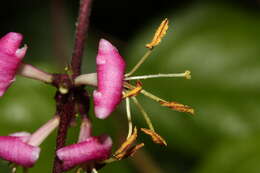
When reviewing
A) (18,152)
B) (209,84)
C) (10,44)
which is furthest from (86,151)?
(209,84)

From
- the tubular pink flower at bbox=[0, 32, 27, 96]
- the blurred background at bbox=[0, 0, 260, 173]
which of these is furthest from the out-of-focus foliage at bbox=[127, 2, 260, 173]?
the tubular pink flower at bbox=[0, 32, 27, 96]

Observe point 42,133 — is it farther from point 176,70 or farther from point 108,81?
point 176,70

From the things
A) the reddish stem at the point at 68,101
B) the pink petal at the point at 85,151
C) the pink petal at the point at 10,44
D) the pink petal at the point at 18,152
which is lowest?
the pink petal at the point at 18,152

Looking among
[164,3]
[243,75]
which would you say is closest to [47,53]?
[164,3]

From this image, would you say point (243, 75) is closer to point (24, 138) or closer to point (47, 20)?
point (47, 20)

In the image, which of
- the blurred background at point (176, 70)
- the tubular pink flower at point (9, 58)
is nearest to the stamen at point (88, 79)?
the tubular pink flower at point (9, 58)

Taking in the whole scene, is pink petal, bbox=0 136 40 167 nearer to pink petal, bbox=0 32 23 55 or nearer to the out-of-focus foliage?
pink petal, bbox=0 32 23 55

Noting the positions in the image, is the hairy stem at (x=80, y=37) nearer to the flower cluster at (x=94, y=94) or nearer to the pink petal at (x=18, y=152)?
the flower cluster at (x=94, y=94)
